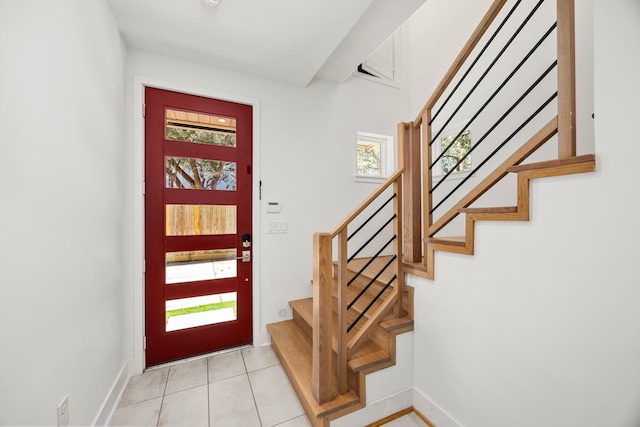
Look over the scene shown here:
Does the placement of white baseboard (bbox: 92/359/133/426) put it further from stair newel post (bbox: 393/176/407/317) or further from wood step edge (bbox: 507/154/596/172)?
wood step edge (bbox: 507/154/596/172)

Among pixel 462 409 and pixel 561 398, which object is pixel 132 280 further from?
pixel 561 398

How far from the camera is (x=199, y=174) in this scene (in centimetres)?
229

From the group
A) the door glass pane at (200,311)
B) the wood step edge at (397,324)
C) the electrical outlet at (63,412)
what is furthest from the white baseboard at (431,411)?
the electrical outlet at (63,412)

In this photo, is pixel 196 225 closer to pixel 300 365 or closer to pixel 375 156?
pixel 300 365

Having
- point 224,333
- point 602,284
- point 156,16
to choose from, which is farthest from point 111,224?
point 602,284

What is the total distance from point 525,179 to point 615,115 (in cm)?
33

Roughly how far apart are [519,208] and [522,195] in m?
0.06

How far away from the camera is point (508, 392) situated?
1195mm

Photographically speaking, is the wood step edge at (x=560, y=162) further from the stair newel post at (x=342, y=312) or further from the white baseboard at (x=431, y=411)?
the white baseboard at (x=431, y=411)

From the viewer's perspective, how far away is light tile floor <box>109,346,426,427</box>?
1.57 m

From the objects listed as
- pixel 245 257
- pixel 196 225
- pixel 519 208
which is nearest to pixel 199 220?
pixel 196 225

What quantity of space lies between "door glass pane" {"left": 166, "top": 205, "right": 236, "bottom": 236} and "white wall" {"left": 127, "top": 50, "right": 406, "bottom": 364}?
0.88 feet

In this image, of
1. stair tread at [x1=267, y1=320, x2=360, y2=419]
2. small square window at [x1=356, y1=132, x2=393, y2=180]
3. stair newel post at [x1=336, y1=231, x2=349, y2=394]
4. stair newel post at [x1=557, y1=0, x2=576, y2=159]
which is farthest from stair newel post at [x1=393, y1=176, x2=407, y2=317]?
small square window at [x1=356, y1=132, x2=393, y2=180]

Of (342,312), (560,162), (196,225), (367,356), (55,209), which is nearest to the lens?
(560,162)
